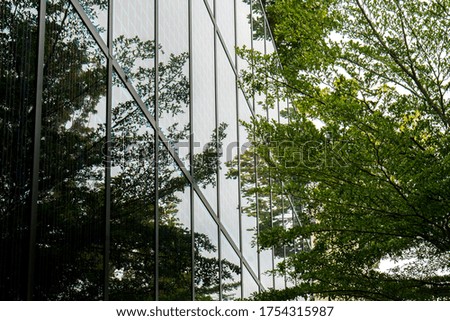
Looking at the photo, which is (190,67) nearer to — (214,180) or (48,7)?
(214,180)

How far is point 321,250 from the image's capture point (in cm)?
926

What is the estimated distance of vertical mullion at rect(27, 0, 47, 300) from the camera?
4621 millimetres

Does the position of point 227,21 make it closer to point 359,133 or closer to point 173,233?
point 359,133

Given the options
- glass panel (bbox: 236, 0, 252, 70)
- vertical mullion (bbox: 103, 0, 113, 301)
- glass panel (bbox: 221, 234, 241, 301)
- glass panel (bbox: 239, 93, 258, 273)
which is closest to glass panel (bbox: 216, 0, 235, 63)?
glass panel (bbox: 236, 0, 252, 70)

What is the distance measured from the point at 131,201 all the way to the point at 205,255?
310cm

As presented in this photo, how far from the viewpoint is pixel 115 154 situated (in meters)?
6.44

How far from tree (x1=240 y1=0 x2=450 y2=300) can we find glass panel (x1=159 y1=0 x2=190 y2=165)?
100 cm

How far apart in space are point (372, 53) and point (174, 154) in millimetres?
2878

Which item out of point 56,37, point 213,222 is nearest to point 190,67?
point 213,222

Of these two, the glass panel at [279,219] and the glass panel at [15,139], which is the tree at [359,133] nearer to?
the glass panel at [15,139]

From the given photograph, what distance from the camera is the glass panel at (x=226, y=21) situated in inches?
493

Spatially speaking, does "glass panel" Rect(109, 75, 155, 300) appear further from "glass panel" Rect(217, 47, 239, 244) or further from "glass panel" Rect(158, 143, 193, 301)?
"glass panel" Rect(217, 47, 239, 244)

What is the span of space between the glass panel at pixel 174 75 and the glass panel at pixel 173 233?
16.0 inches

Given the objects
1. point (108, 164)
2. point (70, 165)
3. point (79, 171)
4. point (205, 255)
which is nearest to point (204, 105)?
point (205, 255)
